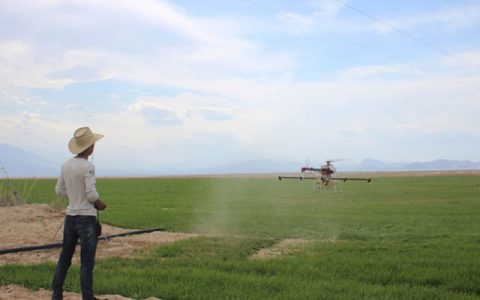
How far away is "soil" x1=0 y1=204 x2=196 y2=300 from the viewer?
30.1 ft

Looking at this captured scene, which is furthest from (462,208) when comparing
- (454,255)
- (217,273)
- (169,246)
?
(217,273)

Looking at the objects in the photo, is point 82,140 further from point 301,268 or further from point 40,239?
point 40,239

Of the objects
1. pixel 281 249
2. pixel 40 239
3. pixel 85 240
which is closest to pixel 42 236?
pixel 40 239

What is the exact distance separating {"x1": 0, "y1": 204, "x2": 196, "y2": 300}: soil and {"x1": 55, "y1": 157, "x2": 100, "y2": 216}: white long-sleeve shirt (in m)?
1.58

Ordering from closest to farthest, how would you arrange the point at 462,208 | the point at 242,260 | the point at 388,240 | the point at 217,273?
1. the point at 217,273
2. the point at 242,260
3. the point at 388,240
4. the point at 462,208

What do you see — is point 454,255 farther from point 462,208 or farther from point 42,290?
point 462,208

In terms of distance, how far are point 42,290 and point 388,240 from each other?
10.9 m

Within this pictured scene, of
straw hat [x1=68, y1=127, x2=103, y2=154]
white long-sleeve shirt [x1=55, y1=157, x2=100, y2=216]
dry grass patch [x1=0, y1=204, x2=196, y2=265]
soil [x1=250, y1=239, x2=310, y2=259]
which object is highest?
straw hat [x1=68, y1=127, x2=103, y2=154]

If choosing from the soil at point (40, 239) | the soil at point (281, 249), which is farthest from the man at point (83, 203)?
the soil at point (281, 249)

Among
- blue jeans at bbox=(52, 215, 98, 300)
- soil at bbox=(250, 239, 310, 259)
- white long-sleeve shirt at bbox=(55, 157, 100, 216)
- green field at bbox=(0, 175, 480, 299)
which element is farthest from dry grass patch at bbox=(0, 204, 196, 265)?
white long-sleeve shirt at bbox=(55, 157, 100, 216)

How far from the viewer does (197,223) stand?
21062mm

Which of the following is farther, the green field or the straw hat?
the green field

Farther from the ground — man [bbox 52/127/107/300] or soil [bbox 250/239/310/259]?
man [bbox 52/127/107/300]

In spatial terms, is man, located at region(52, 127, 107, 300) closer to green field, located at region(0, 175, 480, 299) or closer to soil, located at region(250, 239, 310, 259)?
green field, located at region(0, 175, 480, 299)
